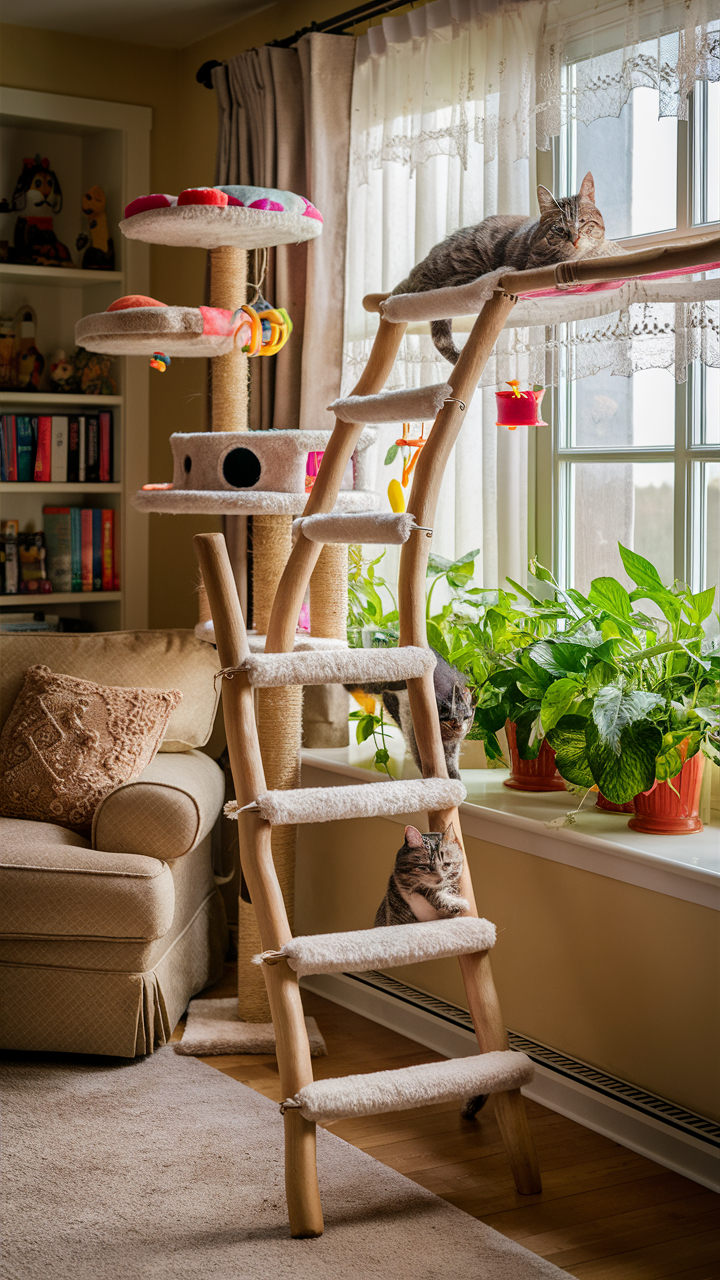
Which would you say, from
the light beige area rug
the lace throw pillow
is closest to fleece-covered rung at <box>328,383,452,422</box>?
the lace throw pillow

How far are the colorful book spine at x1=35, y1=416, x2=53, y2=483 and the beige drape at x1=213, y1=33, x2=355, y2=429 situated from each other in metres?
0.82

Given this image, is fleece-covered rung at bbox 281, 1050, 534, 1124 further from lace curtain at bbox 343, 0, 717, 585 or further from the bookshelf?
the bookshelf

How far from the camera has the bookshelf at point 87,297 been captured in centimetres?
371

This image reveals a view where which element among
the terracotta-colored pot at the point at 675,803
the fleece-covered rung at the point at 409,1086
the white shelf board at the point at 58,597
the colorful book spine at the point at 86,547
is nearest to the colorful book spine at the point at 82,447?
the colorful book spine at the point at 86,547

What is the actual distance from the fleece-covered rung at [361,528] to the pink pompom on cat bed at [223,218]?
695 millimetres

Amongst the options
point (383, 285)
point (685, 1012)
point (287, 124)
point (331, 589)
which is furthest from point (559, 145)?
point (685, 1012)

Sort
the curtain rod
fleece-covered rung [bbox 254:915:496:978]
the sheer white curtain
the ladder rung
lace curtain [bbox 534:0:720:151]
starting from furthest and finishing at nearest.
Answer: the curtain rod < the sheer white curtain < the ladder rung < lace curtain [bbox 534:0:720:151] < fleece-covered rung [bbox 254:915:496:978]

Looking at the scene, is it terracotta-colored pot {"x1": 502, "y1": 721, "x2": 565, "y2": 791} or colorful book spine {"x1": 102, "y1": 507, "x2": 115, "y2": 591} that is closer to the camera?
terracotta-colored pot {"x1": 502, "y1": 721, "x2": 565, "y2": 791}

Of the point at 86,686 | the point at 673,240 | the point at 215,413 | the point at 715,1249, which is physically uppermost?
the point at 673,240

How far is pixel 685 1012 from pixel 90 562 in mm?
2378

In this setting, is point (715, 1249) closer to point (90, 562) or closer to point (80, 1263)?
point (80, 1263)

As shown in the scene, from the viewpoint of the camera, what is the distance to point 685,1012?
6.84ft

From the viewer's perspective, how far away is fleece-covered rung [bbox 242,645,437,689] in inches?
80.1

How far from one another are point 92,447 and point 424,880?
221cm
